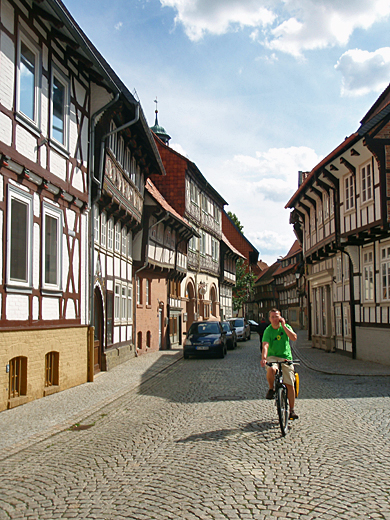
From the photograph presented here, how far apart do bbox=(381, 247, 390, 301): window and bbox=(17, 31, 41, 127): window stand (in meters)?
11.3

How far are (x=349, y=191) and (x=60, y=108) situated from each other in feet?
36.7

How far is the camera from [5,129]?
10.4 meters

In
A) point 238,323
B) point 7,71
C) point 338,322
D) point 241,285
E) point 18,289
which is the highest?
point 7,71

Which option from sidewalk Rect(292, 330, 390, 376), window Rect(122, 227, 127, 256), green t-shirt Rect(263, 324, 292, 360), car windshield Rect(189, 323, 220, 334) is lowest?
sidewalk Rect(292, 330, 390, 376)

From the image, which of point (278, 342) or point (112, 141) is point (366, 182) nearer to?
point (112, 141)

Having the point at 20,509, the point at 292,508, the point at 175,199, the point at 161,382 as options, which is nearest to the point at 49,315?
the point at 161,382

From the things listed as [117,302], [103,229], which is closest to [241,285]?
[117,302]

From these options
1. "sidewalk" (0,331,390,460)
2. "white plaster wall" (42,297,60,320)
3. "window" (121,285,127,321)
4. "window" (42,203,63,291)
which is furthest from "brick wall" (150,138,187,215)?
"white plaster wall" (42,297,60,320)

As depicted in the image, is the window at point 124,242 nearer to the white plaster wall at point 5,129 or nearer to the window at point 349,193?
the window at point 349,193

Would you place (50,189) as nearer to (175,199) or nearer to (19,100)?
(19,100)

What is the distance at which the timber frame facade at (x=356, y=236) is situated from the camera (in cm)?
1695

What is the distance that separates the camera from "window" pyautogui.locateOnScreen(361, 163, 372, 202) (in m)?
18.3

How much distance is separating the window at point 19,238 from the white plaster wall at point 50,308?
0.87 m

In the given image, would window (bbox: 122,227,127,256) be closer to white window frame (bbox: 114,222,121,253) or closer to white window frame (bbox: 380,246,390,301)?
white window frame (bbox: 114,222,121,253)
